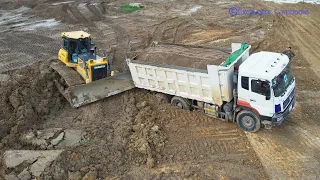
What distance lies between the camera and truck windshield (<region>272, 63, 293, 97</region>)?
940 centimetres

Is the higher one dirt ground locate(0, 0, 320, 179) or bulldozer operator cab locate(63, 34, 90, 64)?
bulldozer operator cab locate(63, 34, 90, 64)

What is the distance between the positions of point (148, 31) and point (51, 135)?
11643 mm

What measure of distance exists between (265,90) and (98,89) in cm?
582

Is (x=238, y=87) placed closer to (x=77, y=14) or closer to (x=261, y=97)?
(x=261, y=97)

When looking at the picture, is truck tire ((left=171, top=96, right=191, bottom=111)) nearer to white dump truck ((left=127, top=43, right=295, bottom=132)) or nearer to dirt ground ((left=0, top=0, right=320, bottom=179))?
white dump truck ((left=127, top=43, right=295, bottom=132))

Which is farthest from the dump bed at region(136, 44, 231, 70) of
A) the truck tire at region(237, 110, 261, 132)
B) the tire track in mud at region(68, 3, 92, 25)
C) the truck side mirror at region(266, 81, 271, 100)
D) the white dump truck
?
the tire track in mud at region(68, 3, 92, 25)

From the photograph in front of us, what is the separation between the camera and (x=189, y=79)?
10.8 meters

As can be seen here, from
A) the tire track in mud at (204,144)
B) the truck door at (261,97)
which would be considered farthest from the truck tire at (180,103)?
the truck door at (261,97)

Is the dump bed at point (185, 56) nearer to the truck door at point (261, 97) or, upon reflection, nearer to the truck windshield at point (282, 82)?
the truck door at point (261, 97)

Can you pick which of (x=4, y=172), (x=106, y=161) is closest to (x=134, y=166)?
(x=106, y=161)

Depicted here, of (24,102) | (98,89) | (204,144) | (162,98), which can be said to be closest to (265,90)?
(204,144)

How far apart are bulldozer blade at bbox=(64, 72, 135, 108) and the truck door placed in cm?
475

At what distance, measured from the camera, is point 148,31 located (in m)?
20.6

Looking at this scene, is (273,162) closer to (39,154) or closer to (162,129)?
(162,129)
